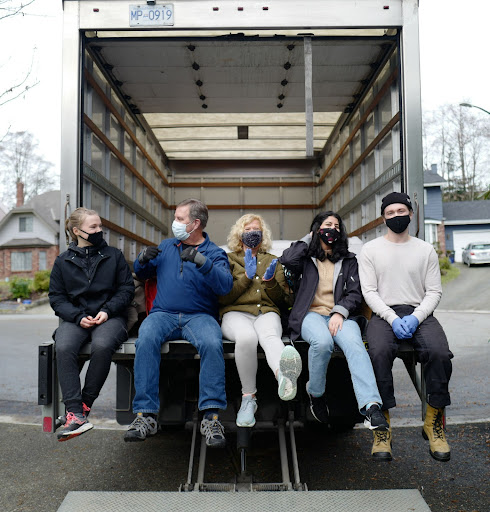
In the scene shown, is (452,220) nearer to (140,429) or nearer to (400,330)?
(400,330)

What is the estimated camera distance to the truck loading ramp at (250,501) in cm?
265

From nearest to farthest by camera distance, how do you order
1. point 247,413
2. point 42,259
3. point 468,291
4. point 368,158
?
point 247,413, point 368,158, point 468,291, point 42,259

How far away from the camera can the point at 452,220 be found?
3503 cm

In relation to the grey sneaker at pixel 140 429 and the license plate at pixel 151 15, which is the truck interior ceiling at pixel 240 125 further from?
the grey sneaker at pixel 140 429

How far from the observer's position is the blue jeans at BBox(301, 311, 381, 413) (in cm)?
308

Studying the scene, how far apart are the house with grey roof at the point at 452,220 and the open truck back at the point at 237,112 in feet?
88.1

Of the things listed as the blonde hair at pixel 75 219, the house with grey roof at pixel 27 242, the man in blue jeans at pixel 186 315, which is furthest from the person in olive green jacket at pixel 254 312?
the house with grey roof at pixel 27 242

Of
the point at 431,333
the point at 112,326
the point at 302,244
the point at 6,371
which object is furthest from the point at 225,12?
the point at 6,371

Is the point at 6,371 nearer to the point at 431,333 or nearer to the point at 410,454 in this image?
the point at 410,454

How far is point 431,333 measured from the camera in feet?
10.9

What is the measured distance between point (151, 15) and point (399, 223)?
224cm

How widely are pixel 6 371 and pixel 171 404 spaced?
5.80 m

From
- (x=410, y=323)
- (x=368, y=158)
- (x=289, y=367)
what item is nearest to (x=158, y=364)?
(x=289, y=367)

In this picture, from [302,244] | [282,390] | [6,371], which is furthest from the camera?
[6,371]
